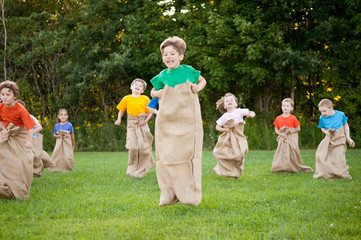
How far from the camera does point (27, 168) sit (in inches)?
274

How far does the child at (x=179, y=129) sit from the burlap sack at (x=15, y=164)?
106 inches

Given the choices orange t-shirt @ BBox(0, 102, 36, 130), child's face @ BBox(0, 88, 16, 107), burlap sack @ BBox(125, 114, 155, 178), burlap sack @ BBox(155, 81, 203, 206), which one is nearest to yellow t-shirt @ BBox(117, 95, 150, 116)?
burlap sack @ BBox(125, 114, 155, 178)

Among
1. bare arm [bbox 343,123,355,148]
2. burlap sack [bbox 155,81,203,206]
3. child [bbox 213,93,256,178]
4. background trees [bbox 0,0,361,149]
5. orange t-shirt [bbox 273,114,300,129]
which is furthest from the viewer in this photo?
background trees [bbox 0,0,361,149]

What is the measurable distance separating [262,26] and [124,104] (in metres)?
12.0

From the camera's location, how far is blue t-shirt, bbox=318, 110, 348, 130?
29.1 feet

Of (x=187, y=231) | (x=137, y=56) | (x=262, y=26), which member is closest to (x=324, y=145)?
(x=187, y=231)

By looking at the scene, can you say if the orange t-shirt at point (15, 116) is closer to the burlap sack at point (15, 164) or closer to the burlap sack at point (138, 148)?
the burlap sack at point (15, 164)

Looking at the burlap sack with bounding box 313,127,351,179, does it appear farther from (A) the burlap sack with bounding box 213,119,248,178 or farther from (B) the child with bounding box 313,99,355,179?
(A) the burlap sack with bounding box 213,119,248,178

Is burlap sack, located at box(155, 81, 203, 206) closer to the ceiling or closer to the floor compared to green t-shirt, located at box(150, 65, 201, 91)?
closer to the floor

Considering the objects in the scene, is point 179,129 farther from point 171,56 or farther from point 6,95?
point 6,95

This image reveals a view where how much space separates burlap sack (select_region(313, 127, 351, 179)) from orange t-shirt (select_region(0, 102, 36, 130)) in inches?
235

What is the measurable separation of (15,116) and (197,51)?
45.9 ft

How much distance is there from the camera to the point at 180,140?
5.55m

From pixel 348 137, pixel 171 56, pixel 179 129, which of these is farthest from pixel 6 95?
pixel 348 137
